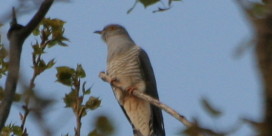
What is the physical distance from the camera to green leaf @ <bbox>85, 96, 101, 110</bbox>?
7.35 feet

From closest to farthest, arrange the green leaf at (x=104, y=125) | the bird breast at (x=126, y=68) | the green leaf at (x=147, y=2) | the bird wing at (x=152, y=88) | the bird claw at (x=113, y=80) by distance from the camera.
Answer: the green leaf at (x=104, y=125)
the green leaf at (x=147, y=2)
the bird claw at (x=113, y=80)
the bird wing at (x=152, y=88)
the bird breast at (x=126, y=68)

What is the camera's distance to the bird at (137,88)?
6383mm

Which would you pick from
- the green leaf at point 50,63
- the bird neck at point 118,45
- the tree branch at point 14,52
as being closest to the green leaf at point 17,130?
the green leaf at point 50,63

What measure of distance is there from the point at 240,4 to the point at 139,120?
229 inches

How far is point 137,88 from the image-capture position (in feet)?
21.0

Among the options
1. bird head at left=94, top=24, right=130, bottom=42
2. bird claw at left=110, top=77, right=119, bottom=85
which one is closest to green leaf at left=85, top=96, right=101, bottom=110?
bird claw at left=110, top=77, right=119, bottom=85

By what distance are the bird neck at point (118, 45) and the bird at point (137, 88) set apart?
8cm

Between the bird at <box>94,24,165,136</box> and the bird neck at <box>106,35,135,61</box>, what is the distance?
0.08m

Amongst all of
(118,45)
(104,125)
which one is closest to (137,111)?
(118,45)

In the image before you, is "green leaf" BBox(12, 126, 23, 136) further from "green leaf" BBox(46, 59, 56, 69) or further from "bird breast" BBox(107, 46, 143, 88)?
"bird breast" BBox(107, 46, 143, 88)

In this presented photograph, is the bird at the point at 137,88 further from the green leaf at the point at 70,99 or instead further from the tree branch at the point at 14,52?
the tree branch at the point at 14,52

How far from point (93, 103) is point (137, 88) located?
4.08m

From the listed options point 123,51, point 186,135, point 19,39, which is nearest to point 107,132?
point 186,135

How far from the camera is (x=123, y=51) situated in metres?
6.90
